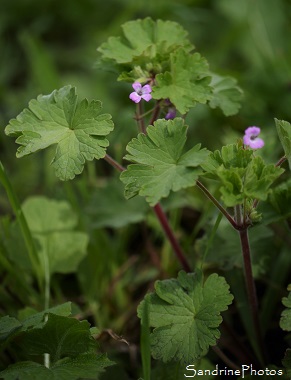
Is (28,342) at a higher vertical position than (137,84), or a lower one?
lower

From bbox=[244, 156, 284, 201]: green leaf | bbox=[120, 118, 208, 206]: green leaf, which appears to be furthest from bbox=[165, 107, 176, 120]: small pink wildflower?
bbox=[244, 156, 284, 201]: green leaf

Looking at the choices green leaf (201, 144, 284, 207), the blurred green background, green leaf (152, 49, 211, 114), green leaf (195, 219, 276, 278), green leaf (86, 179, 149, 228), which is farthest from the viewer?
the blurred green background

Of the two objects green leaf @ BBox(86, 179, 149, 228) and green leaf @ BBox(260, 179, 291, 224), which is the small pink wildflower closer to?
green leaf @ BBox(260, 179, 291, 224)

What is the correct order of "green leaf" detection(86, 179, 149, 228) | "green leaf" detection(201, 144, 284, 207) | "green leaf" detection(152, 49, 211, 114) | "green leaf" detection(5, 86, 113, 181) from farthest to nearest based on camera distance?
1. "green leaf" detection(86, 179, 149, 228)
2. "green leaf" detection(152, 49, 211, 114)
3. "green leaf" detection(5, 86, 113, 181)
4. "green leaf" detection(201, 144, 284, 207)

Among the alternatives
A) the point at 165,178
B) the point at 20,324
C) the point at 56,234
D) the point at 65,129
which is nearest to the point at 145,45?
the point at 65,129

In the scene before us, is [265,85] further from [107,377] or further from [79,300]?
[107,377]

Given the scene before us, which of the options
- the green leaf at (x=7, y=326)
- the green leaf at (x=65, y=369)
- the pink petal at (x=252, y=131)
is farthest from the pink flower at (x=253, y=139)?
the green leaf at (x=7, y=326)

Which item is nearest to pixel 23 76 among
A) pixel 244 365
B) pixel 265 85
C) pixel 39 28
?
pixel 39 28
